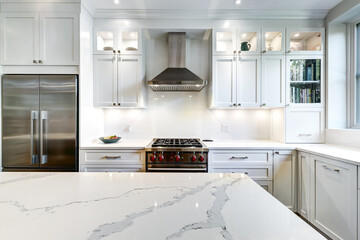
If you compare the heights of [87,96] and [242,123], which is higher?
[87,96]

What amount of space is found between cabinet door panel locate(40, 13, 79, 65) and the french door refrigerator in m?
0.23

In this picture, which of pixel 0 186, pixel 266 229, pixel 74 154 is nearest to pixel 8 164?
pixel 74 154

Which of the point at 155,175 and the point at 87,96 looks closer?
the point at 155,175

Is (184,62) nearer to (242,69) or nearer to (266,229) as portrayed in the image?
(242,69)

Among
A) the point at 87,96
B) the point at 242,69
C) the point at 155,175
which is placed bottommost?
the point at 155,175

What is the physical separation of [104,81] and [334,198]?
296 centimetres

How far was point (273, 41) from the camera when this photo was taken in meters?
2.50

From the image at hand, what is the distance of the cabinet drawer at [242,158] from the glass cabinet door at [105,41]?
2022 millimetres

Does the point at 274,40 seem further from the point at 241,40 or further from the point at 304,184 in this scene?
the point at 304,184

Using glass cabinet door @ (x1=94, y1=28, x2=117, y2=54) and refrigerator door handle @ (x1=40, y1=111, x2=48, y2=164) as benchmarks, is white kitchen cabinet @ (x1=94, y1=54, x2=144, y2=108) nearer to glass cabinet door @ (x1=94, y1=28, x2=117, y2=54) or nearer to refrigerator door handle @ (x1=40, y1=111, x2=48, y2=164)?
glass cabinet door @ (x1=94, y1=28, x2=117, y2=54)

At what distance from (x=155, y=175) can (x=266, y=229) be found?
66cm

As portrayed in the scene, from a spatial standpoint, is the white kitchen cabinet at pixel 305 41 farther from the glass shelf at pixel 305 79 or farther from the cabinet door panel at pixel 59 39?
the cabinet door panel at pixel 59 39

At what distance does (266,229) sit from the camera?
1.71 ft

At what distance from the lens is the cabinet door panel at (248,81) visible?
7.93 feet
